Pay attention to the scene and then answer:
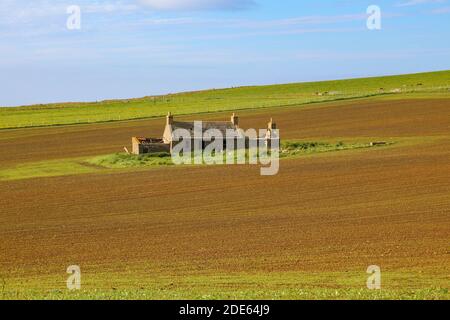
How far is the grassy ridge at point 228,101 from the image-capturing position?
109438 millimetres

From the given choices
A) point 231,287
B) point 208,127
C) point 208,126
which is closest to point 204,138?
point 208,127

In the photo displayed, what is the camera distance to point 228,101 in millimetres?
129125

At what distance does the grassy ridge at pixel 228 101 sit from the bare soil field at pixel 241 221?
44.3 metres

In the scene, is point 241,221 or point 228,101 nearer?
point 241,221

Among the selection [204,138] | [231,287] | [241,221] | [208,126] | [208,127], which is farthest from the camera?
[208,126]

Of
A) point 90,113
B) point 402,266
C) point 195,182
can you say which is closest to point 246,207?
point 195,182

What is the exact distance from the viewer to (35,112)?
401ft

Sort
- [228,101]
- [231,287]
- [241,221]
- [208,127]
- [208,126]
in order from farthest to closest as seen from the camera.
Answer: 1. [228,101]
2. [208,126]
3. [208,127]
4. [241,221]
5. [231,287]

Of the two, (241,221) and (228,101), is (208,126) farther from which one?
(228,101)

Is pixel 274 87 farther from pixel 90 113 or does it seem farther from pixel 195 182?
pixel 195 182

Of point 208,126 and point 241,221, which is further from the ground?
point 208,126

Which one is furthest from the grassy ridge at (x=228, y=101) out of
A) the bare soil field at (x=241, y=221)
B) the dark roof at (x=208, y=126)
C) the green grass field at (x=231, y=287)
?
the green grass field at (x=231, y=287)

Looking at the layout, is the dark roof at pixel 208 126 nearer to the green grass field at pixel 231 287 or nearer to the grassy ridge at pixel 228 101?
the grassy ridge at pixel 228 101

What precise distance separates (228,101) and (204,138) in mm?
60933
